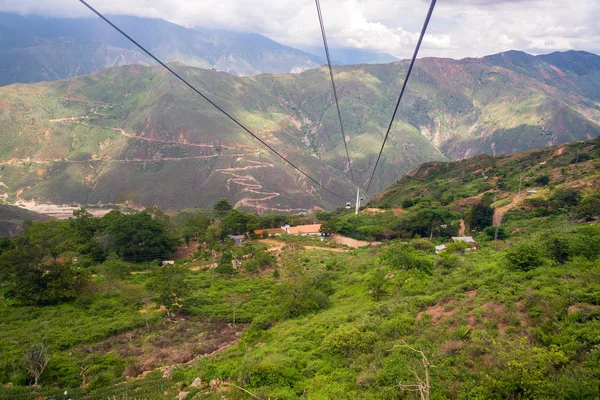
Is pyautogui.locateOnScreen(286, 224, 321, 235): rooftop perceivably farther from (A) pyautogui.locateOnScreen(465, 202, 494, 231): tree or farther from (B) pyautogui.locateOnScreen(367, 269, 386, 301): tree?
(B) pyautogui.locateOnScreen(367, 269, 386, 301): tree

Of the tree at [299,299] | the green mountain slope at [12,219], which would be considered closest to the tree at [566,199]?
the tree at [299,299]

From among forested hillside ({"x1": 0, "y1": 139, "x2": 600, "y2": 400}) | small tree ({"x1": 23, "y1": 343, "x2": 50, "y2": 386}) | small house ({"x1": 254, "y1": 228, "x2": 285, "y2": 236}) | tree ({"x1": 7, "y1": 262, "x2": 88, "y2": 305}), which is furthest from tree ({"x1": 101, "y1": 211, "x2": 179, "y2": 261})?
small tree ({"x1": 23, "y1": 343, "x2": 50, "y2": 386})

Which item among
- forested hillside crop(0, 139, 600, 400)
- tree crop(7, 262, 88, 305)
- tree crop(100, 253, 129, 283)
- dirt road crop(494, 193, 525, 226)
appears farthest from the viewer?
dirt road crop(494, 193, 525, 226)

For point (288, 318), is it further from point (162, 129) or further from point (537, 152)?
point (162, 129)

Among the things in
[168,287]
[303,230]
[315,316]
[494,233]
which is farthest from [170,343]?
[303,230]

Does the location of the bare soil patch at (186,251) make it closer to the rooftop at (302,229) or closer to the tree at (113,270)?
the tree at (113,270)

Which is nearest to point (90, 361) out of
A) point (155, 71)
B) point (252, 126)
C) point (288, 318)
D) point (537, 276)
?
point (288, 318)
